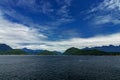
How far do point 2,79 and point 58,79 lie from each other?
3195cm

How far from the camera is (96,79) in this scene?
279 feet

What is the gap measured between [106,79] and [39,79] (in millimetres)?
38794

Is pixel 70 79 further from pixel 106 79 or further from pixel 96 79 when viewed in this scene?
pixel 106 79

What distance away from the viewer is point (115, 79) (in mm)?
85000

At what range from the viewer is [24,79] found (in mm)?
84188

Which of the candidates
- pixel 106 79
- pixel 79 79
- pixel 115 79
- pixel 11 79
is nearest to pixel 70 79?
pixel 79 79

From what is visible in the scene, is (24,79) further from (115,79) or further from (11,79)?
(115,79)

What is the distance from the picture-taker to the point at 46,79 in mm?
85812

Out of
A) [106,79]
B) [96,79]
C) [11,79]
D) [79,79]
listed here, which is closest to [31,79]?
[11,79]

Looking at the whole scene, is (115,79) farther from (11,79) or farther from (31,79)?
(11,79)

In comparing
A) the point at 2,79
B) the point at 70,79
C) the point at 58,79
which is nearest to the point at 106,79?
the point at 70,79

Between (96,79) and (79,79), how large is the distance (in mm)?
9872

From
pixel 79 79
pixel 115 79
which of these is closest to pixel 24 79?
pixel 79 79

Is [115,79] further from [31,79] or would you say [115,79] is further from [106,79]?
[31,79]
